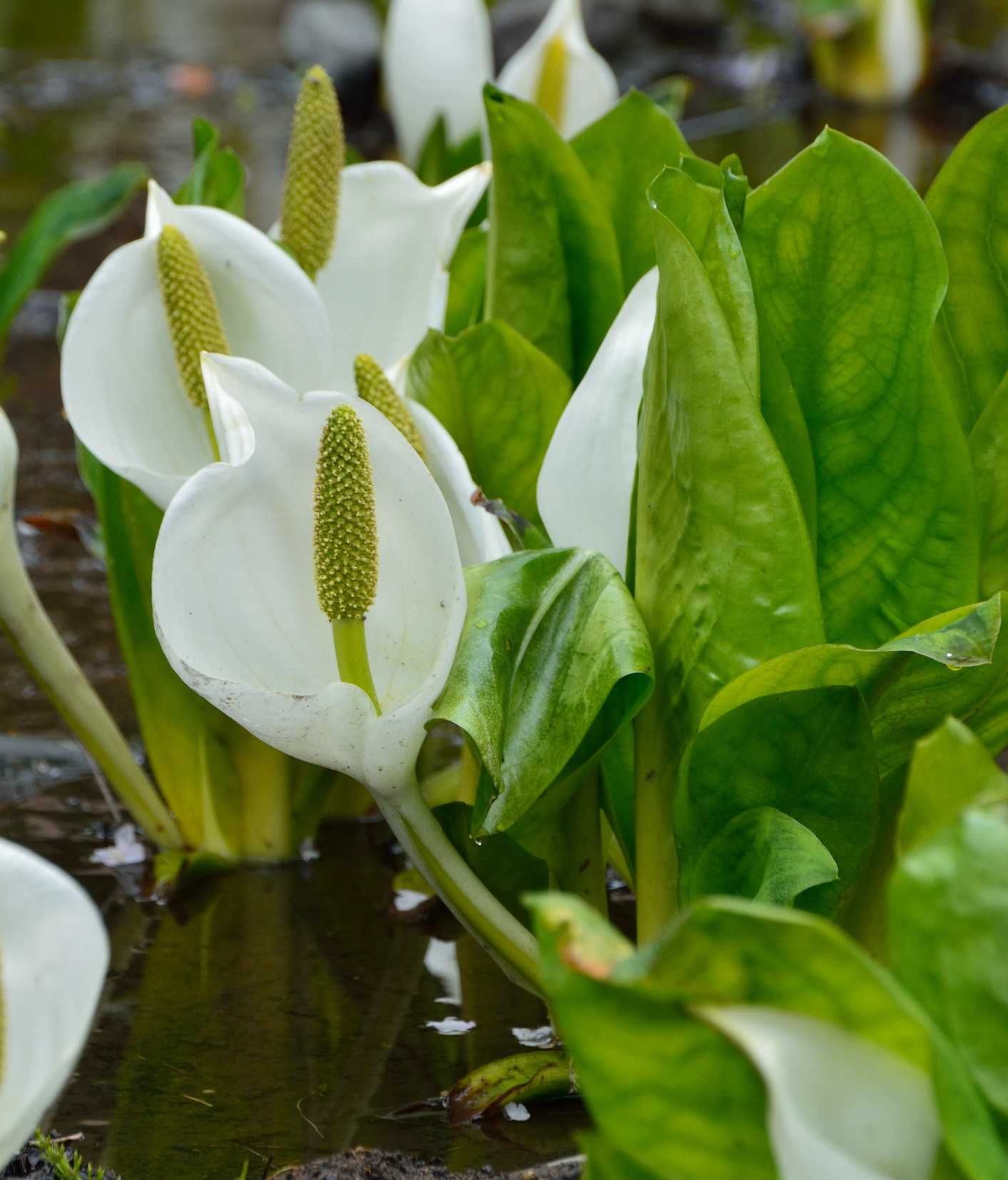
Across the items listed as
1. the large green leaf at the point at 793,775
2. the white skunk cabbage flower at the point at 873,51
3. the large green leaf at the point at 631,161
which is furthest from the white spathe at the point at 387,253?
the white skunk cabbage flower at the point at 873,51

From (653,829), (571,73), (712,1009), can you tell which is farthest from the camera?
(571,73)

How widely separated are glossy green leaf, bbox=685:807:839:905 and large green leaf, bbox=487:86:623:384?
0.41 m

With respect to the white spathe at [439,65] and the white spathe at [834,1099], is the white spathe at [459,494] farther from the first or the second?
the white spathe at [439,65]

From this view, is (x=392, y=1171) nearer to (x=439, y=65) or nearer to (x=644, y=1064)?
(x=644, y=1064)

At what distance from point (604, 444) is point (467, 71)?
0.76 meters

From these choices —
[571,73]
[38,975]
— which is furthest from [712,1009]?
[571,73]

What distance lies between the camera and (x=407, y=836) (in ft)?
2.69

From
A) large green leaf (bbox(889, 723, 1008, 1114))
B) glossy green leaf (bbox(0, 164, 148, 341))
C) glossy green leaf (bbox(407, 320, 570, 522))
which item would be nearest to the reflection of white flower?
glossy green leaf (bbox(407, 320, 570, 522))

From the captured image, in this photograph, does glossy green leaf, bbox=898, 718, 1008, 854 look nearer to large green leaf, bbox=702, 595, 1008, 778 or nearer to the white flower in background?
large green leaf, bbox=702, 595, 1008, 778

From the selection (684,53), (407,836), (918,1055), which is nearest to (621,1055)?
(918,1055)

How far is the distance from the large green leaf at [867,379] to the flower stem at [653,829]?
Answer: 0.37 ft

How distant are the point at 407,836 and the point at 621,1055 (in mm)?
316

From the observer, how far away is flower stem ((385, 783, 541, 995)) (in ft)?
2.66

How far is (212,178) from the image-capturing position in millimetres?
1186
